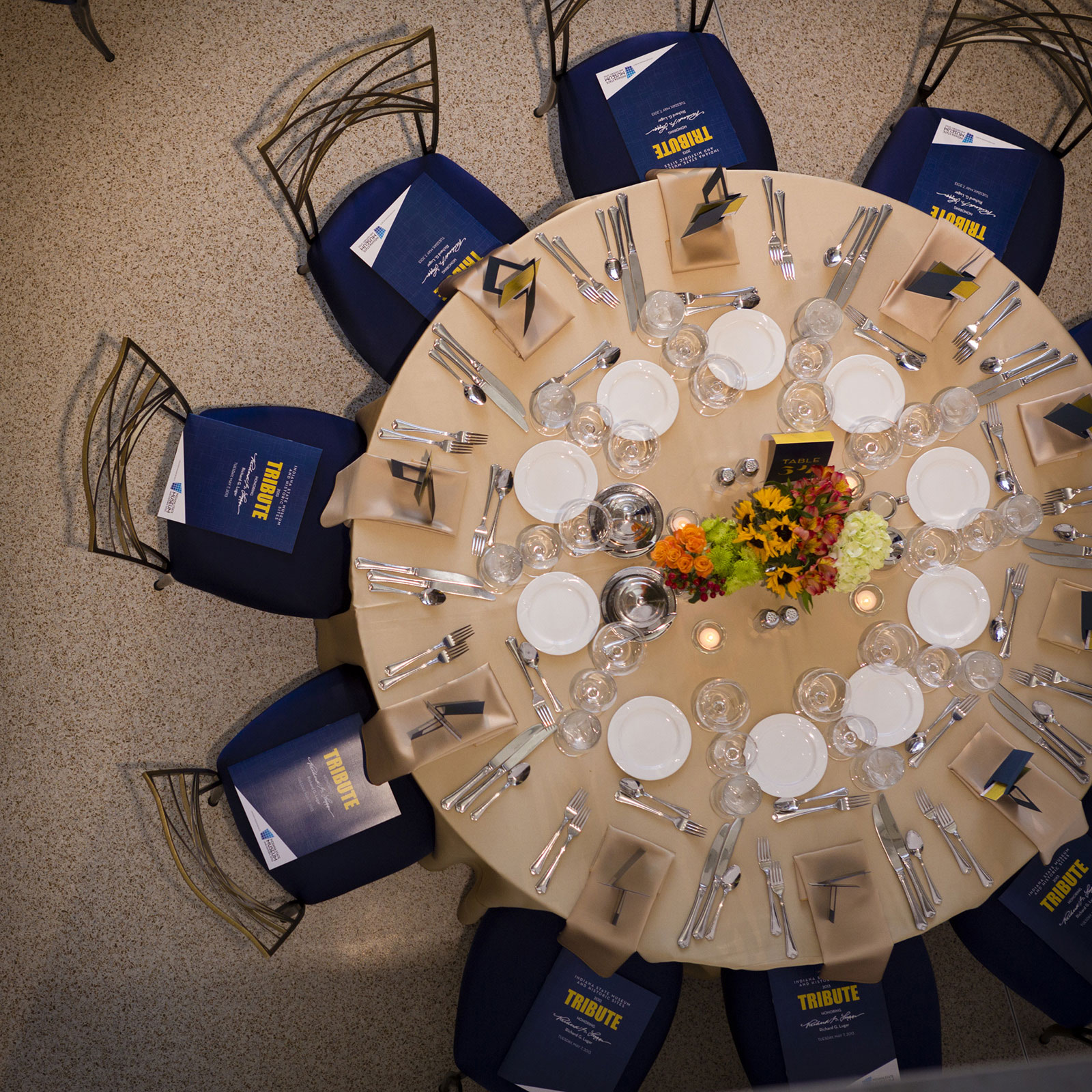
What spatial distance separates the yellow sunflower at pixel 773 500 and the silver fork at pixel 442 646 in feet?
2.42

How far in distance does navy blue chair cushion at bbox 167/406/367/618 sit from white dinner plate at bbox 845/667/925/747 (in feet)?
4.68

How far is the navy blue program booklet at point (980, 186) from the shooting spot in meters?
2.41

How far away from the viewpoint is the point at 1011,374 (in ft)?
6.64

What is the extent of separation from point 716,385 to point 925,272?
61 cm

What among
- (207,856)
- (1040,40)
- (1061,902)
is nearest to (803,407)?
(1061,902)

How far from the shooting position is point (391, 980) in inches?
112

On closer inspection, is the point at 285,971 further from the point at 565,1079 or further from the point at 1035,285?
the point at 1035,285

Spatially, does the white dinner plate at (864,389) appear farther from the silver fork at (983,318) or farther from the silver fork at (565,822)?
the silver fork at (565,822)

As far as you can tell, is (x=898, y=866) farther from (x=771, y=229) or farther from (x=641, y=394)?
(x=771, y=229)

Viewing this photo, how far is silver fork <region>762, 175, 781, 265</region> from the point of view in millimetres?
2002

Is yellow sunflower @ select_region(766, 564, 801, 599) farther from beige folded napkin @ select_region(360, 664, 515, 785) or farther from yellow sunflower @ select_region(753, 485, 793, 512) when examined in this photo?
beige folded napkin @ select_region(360, 664, 515, 785)

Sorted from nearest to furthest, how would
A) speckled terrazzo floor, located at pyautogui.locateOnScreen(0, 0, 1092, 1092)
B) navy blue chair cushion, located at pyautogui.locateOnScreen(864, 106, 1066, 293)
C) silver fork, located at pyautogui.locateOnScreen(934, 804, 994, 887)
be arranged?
silver fork, located at pyautogui.locateOnScreen(934, 804, 994, 887)
navy blue chair cushion, located at pyautogui.locateOnScreen(864, 106, 1066, 293)
speckled terrazzo floor, located at pyautogui.locateOnScreen(0, 0, 1092, 1092)

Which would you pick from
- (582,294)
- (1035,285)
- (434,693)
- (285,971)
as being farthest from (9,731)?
(1035,285)

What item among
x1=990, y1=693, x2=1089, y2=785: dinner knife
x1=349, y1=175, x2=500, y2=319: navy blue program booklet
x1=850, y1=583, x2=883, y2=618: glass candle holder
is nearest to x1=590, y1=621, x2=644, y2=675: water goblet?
x1=850, y1=583, x2=883, y2=618: glass candle holder
